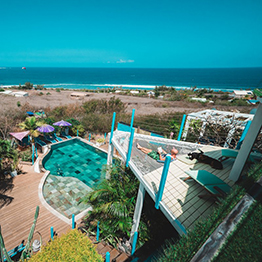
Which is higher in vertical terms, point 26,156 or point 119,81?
point 26,156

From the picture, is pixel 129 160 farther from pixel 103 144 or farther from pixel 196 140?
pixel 103 144

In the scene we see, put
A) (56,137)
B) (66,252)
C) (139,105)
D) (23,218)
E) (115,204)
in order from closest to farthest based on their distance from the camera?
(66,252) < (115,204) < (23,218) < (56,137) < (139,105)

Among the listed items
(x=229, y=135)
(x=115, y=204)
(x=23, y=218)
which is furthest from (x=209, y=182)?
(x=23, y=218)

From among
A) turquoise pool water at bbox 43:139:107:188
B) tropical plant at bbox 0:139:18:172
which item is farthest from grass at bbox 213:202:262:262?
tropical plant at bbox 0:139:18:172

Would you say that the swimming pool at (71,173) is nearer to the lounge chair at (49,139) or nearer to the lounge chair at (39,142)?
the lounge chair at (49,139)

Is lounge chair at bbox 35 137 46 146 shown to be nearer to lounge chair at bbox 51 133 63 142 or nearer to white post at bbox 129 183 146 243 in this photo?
lounge chair at bbox 51 133 63 142

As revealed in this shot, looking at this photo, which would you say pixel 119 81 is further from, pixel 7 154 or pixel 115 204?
pixel 115 204

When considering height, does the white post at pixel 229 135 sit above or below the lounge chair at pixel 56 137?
above

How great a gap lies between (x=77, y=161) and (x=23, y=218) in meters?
6.32

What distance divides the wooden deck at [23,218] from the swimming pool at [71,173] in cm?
61

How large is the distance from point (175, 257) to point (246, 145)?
3447 millimetres

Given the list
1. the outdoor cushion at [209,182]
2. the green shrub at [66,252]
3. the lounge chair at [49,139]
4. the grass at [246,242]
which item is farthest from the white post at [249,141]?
the lounge chair at [49,139]

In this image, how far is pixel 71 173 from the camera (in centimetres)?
1197

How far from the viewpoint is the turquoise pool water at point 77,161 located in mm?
11822
